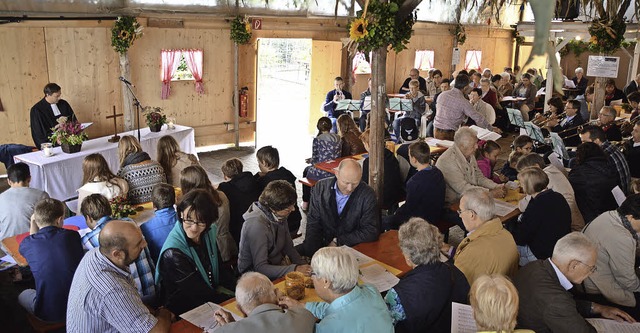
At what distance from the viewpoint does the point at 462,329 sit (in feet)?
10.8

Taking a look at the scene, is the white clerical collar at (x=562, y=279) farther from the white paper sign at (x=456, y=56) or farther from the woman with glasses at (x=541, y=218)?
the white paper sign at (x=456, y=56)

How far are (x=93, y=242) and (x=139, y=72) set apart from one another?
23.5 feet

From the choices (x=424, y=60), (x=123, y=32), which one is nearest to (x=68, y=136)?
(x=123, y=32)

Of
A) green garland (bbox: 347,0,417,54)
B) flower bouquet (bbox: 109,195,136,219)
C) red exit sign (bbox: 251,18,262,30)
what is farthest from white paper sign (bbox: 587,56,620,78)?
flower bouquet (bbox: 109,195,136,219)

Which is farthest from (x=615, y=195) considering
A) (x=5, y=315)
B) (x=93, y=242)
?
(x=5, y=315)

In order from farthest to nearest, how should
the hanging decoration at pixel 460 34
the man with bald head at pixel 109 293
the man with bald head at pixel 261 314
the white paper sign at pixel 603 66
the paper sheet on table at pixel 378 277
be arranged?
the hanging decoration at pixel 460 34 → the white paper sign at pixel 603 66 → the paper sheet on table at pixel 378 277 → the man with bald head at pixel 109 293 → the man with bald head at pixel 261 314

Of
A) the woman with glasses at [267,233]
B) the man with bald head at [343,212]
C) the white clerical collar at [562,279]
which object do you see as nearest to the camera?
the white clerical collar at [562,279]

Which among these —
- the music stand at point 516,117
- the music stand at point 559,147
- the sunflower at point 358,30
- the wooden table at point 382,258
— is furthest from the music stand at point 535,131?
the wooden table at point 382,258

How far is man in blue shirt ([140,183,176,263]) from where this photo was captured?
434cm

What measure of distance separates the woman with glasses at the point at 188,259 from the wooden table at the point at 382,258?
320 millimetres

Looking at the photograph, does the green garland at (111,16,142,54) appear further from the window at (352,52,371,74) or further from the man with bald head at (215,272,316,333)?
the man with bald head at (215,272,316,333)

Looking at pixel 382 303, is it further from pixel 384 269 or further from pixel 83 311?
pixel 83 311

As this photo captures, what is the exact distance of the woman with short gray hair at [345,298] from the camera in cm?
285

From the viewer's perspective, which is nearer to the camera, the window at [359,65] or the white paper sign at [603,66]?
the white paper sign at [603,66]
